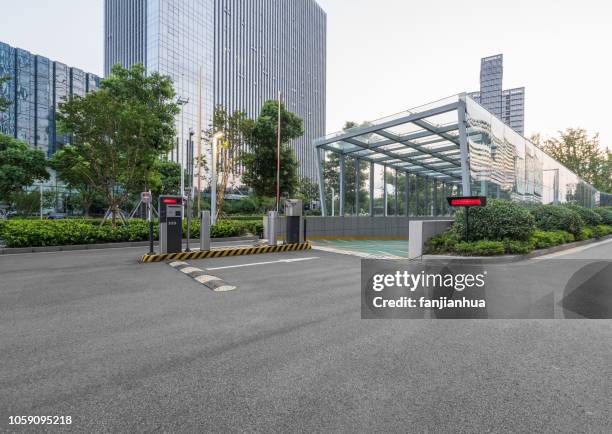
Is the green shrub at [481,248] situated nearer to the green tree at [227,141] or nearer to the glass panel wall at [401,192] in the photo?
the green tree at [227,141]

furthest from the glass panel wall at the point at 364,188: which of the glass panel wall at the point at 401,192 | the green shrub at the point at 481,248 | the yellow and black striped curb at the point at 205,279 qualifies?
the yellow and black striped curb at the point at 205,279

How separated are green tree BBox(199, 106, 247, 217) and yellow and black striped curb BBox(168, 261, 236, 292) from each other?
1334cm

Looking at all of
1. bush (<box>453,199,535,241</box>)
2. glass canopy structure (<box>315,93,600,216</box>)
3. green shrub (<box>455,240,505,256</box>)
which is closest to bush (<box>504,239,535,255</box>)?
green shrub (<box>455,240,505,256</box>)

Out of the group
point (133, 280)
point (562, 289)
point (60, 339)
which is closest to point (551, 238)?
point (562, 289)

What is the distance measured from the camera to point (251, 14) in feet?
317

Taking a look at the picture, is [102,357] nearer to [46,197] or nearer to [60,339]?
[60,339]

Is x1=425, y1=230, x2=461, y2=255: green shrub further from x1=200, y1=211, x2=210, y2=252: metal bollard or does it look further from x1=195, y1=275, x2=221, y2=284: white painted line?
x1=200, y1=211, x2=210, y2=252: metal bollard

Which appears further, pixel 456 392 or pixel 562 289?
pixel 562 289

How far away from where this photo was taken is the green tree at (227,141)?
22.6m

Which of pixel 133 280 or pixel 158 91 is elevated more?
pixel 158 91

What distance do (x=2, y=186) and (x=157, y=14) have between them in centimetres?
5143

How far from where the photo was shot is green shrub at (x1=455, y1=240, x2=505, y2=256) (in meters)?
10.7

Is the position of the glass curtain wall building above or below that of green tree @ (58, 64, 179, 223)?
above

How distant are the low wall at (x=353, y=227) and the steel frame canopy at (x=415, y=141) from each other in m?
2.66
